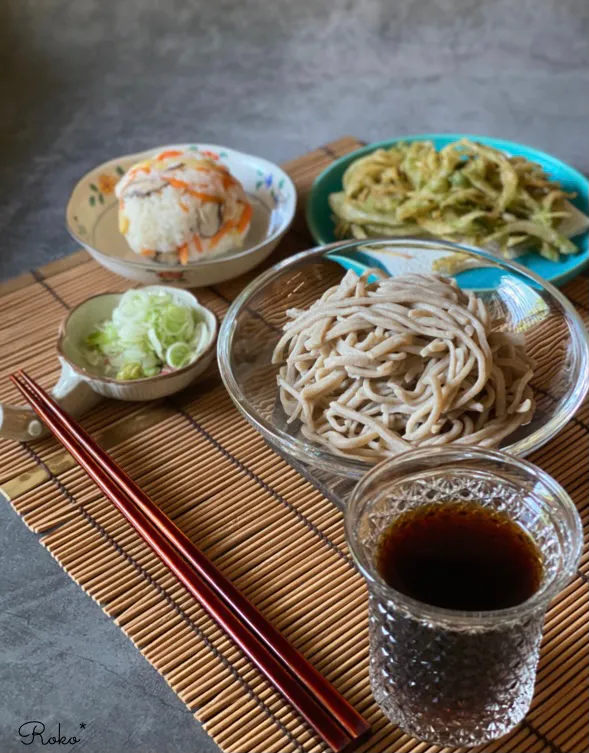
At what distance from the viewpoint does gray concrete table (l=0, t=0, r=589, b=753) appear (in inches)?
107

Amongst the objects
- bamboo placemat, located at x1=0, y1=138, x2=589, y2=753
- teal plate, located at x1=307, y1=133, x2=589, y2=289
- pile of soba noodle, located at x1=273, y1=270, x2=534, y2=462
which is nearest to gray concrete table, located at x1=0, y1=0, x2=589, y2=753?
teal plate, located at x1=307, y1=133, x2=589, y2=289

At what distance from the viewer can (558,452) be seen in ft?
4.68

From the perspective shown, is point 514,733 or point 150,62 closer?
point 514,733

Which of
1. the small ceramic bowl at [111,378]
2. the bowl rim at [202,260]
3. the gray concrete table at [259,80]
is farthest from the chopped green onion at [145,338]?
Answer: the gray concrete table at [259,80]

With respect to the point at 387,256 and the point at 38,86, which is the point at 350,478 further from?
the point at 38,86

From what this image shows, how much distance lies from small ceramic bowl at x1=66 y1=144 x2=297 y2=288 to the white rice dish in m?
0.03

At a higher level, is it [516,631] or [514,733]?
[516,631]

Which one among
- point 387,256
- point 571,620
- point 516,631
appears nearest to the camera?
point 516,631

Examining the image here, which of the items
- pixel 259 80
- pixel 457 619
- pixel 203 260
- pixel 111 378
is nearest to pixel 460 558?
pixel 457 619

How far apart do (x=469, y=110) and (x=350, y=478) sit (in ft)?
7.20

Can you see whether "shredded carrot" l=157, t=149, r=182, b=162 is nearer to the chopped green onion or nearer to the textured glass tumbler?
the chopped green onion

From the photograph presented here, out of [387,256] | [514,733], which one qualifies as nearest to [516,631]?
[514,733]

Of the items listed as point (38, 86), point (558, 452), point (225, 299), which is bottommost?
point (38, 86)

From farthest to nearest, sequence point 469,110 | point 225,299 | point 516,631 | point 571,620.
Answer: point 469,110 < point 225,299 < point 571,620 < point 516,631
